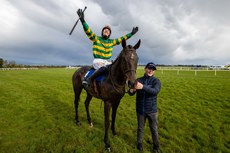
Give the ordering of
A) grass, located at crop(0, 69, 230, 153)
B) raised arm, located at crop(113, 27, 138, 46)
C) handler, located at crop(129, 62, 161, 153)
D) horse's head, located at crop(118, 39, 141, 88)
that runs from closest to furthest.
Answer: horse's head, located at crop(118, 39, 141, 88) → handler, located at crop(129, 62, 161, 153) → grass, located at crop(0, 69, 230, 153) → raised arm, located at crop(113, 27, 138, 46)

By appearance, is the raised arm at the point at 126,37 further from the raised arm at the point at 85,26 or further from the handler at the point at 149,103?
the handler at the point at 149,103

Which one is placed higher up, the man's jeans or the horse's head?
the horse's head

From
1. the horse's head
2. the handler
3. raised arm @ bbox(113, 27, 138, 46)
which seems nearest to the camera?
the horse's head

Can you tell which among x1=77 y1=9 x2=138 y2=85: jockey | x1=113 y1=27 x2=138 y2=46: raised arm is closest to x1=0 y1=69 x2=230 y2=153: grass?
x1=77 y1=9 x2=138 y2=85: jockey

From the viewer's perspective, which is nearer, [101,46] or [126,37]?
[101,46]

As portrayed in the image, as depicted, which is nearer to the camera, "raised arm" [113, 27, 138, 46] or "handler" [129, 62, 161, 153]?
"handler" [129, 62, 161, 153]

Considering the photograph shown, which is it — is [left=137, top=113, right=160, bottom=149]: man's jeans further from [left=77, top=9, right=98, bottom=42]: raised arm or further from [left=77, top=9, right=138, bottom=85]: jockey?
[left=77, top=9, right=98, bottom=42]: raised arm

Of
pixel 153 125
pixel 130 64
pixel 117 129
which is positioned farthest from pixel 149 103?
pixel 117 129

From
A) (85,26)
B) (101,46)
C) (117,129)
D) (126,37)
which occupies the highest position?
(85,26)

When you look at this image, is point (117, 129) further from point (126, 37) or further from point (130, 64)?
point (126, 37)

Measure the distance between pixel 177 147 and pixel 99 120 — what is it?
323 centimetres

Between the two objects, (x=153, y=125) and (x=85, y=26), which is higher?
Result: (x=85, y=26)

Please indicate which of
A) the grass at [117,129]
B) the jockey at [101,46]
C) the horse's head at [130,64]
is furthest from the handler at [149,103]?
the jockey at [101,46]

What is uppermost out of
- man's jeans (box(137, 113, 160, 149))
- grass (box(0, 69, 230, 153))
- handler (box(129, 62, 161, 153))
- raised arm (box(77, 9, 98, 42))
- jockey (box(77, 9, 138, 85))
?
raised arm (box(77, 9, 98, 42))
